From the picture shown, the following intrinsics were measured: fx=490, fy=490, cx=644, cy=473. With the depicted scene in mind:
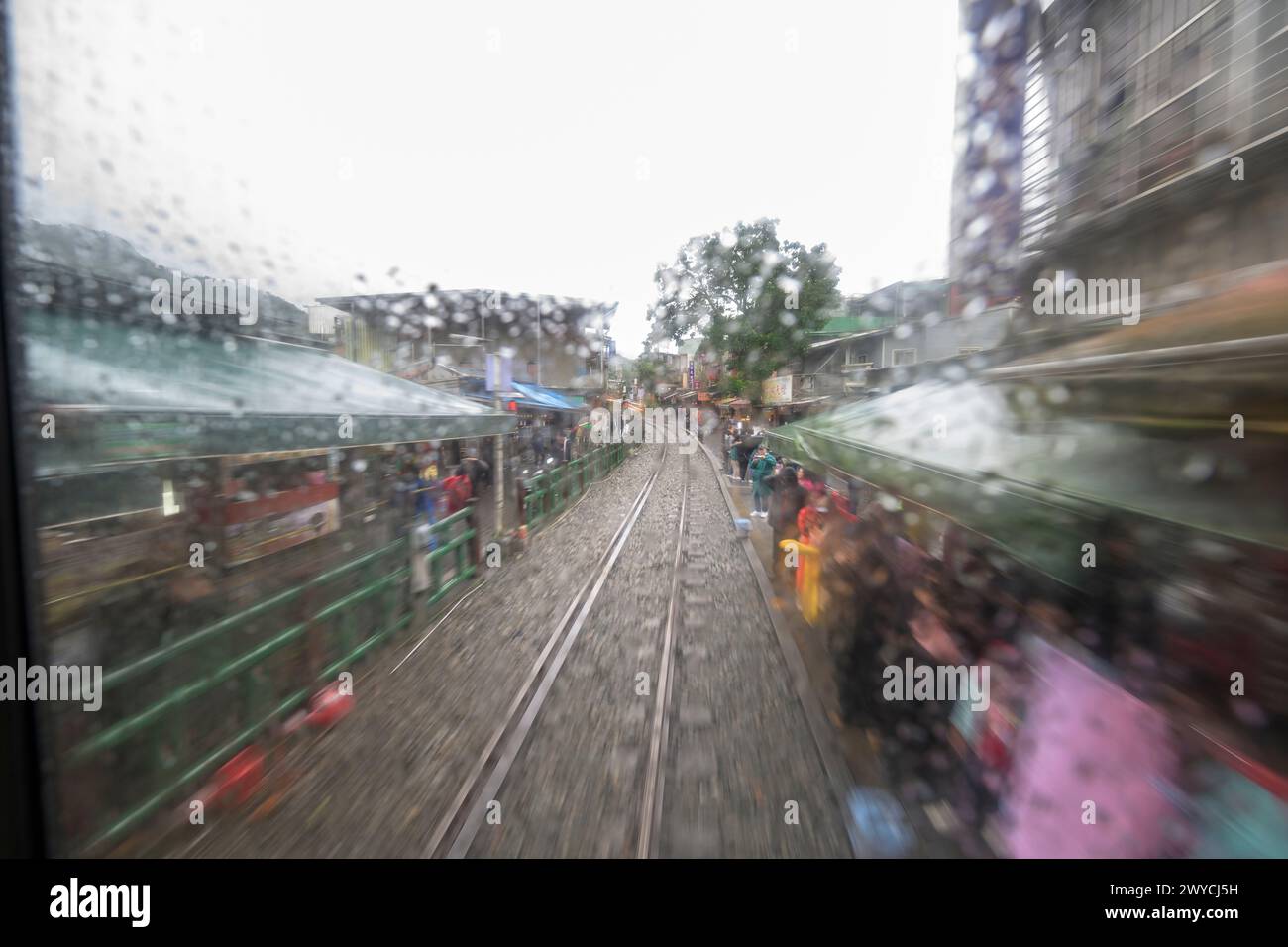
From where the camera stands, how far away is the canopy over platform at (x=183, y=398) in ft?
6.91

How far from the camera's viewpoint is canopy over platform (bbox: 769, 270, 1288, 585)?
1.52 metres

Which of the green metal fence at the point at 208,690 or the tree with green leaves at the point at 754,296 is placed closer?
the green metal fence at the point at 208,690

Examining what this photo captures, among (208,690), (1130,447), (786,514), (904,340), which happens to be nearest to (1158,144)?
(1130,447)

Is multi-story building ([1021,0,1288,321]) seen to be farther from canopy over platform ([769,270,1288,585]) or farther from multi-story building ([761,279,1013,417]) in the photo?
multi-story building ([761,279,1013,417])

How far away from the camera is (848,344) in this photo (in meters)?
16.8

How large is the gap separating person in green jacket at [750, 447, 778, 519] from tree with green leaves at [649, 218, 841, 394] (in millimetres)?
10359

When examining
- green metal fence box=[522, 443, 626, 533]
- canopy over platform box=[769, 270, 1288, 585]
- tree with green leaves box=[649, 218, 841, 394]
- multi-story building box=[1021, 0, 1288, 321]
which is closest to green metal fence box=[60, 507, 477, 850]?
canopy over platform box=[769, 270, 1288, 585]

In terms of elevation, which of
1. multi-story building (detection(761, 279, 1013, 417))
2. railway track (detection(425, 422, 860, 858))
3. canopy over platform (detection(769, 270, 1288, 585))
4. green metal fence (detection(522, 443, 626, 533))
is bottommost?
railway track (detection(425, 422, 860, 858))

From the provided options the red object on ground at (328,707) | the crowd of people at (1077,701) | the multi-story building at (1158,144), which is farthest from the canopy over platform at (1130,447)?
the red object on ground at (328,707)

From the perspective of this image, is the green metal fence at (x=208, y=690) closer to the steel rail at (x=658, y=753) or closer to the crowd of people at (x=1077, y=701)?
the steel rail at (x=658, y=753)

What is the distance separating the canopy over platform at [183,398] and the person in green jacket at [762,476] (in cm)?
707

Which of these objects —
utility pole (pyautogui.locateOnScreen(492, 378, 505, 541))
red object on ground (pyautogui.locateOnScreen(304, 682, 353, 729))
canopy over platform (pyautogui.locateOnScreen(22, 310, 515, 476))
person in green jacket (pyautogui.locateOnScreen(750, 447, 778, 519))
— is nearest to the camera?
canopy over platform (pyautogui.locateOnScreen(22, 310, 515, 476))
